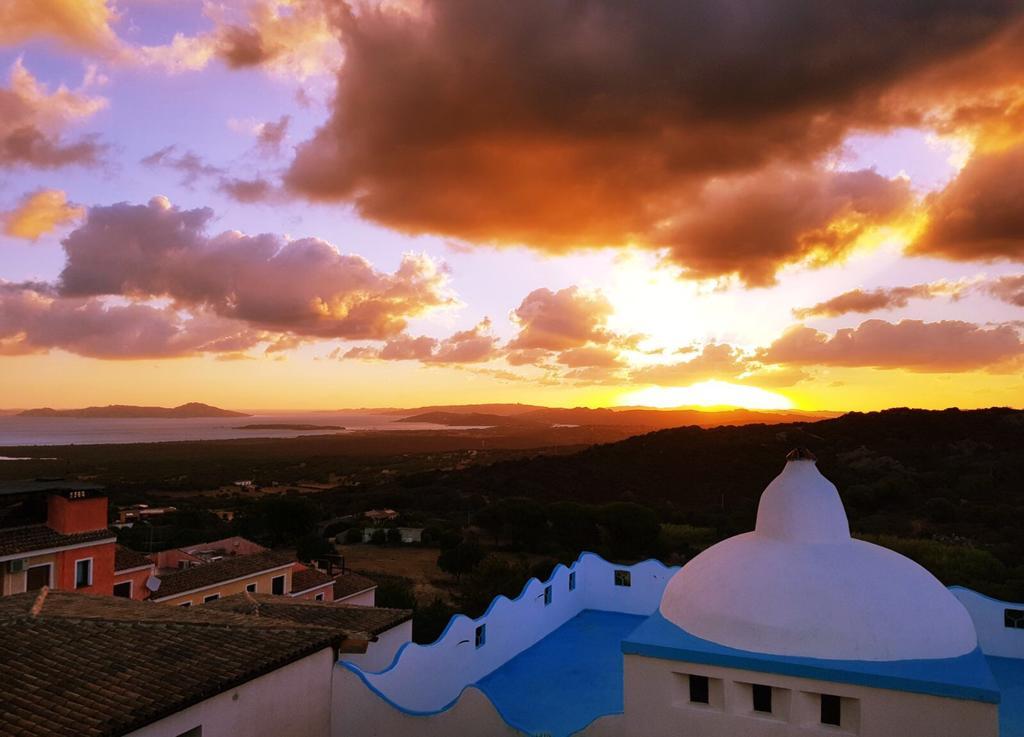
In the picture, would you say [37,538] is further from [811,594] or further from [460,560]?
[811,594]

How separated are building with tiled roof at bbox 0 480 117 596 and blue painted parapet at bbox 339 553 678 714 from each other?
11968 millimetres

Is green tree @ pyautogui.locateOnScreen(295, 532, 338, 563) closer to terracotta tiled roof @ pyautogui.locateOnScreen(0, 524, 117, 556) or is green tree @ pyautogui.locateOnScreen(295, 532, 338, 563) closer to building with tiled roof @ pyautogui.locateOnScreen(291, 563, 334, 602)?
building with tiled roof @ pyautogui.locateOnScreen(291, 563, 334, 602)

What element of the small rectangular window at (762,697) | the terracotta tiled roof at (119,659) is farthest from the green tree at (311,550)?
the small rectangular window at (762,697)

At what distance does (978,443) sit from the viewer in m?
45.4

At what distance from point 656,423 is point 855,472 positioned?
115 meters

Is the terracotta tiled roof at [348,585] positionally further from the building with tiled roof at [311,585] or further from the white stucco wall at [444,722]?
the white stucco wall at [444,722]

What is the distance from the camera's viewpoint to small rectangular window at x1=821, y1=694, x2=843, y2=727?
8.11 metres

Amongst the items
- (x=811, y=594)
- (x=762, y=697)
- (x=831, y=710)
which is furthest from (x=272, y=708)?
(x=811, y=594)

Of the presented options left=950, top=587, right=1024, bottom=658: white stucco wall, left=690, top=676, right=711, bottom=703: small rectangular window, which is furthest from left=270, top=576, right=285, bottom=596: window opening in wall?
left=950, top=587, right=1024, bottom=658: white stucco wall

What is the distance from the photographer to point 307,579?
83.3 ft

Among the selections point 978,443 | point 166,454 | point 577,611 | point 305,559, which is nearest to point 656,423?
point 166,454

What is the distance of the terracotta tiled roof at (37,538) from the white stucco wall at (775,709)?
610 inches

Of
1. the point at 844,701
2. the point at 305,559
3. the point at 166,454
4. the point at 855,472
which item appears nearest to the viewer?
the point at 844,701

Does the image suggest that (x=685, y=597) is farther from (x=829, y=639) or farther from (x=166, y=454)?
(x=166, y=454)
